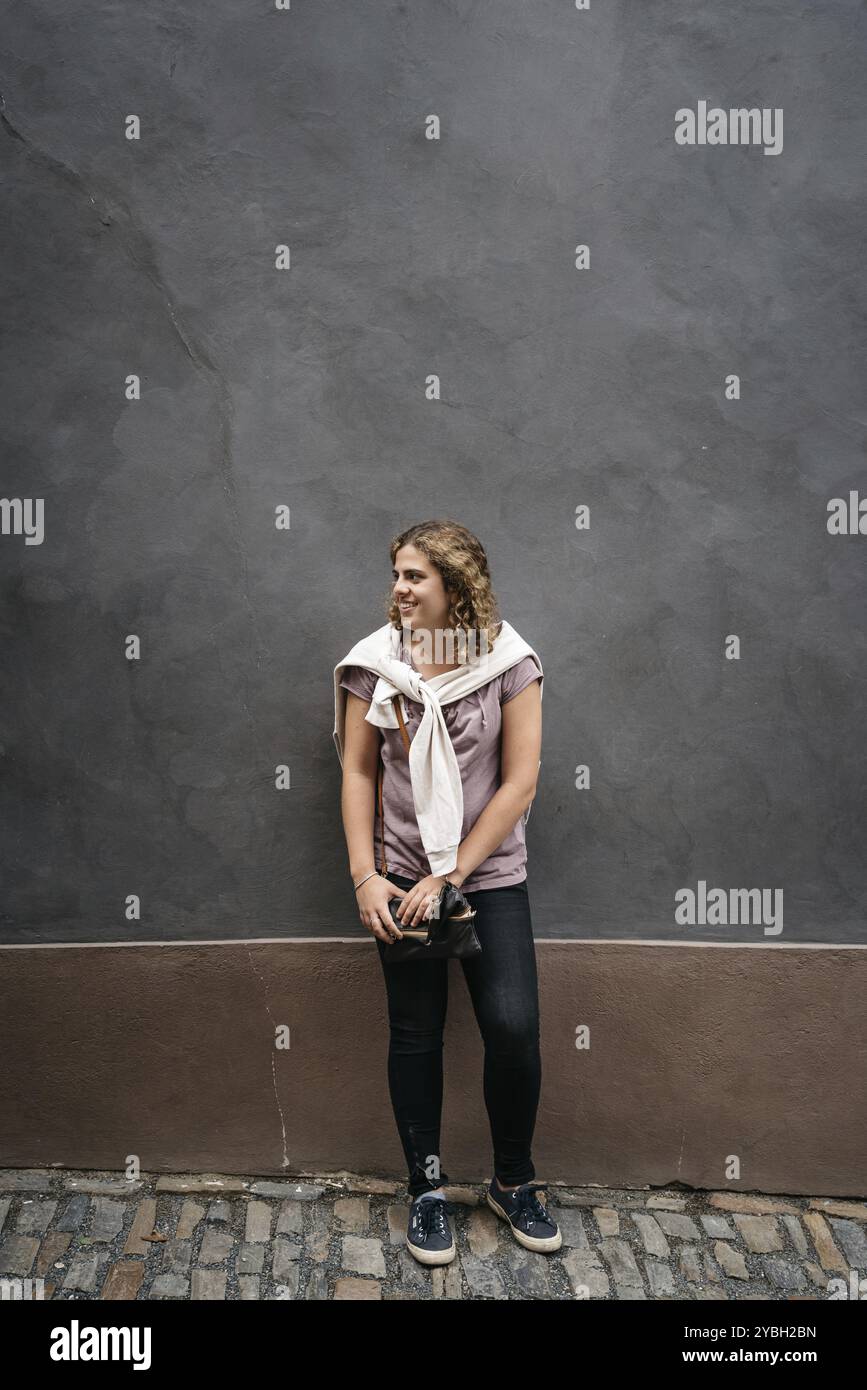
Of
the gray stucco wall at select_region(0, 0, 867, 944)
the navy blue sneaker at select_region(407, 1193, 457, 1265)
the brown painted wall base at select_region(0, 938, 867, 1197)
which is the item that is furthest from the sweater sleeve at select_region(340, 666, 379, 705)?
the navy blue sneaker at select_region(407, 1193, 457, 1265)

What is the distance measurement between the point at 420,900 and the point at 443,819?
0.87 feet

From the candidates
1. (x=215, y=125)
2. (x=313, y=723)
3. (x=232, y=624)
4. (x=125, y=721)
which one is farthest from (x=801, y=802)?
(x=215, y=125)

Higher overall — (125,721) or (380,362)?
(380,362)

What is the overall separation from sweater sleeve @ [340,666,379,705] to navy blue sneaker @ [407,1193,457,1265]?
1.73 meters

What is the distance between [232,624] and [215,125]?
70.8 inches

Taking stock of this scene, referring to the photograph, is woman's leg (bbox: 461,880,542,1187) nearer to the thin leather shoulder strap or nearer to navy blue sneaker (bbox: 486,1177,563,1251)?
navy blue sneaker (bbox: 486,1177,563,1251)

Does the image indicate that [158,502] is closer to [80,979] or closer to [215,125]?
[215,125]

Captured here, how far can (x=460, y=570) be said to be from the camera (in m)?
3.21

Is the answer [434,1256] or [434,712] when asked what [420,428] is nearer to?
[434,712]

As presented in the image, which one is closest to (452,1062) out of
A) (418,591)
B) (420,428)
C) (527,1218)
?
(527,1218)

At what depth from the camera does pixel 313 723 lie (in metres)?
3.70

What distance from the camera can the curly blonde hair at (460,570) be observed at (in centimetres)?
321

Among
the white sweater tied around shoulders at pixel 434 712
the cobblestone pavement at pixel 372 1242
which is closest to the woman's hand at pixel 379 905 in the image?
the white sweater tied around shoulders at pixel 434 712

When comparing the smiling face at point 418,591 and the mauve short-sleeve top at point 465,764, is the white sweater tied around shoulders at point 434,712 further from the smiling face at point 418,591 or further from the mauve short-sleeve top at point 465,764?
the smiling face at point 418,591
